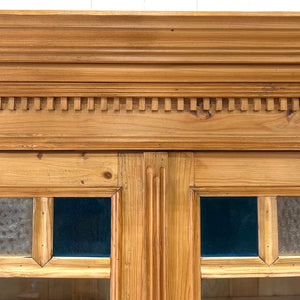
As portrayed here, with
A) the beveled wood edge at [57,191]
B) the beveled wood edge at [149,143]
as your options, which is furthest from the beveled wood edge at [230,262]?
the beveled wood edge at [57,191]

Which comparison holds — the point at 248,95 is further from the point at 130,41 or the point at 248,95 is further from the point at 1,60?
the point at 1,60

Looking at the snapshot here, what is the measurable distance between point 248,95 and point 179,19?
24cm

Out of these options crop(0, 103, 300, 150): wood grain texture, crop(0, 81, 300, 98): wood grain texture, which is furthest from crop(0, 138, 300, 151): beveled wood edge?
crop(0, 81, 300, 98): wood grain texture

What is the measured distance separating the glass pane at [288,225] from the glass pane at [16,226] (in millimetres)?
638

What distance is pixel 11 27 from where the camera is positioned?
A: 572mm

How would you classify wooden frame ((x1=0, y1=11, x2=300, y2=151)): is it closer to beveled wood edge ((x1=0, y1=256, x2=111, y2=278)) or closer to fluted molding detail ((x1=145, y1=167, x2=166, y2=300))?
fluted molding detail ((x1=145, y1=167, x2=166, y2=300))

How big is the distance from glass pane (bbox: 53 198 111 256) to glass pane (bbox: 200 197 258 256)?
0.25 meters

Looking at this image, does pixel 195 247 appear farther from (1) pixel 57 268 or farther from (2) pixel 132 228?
(1) pixel 57 268

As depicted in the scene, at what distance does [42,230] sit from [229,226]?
47 cm

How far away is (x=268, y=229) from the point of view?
2.18 ft
